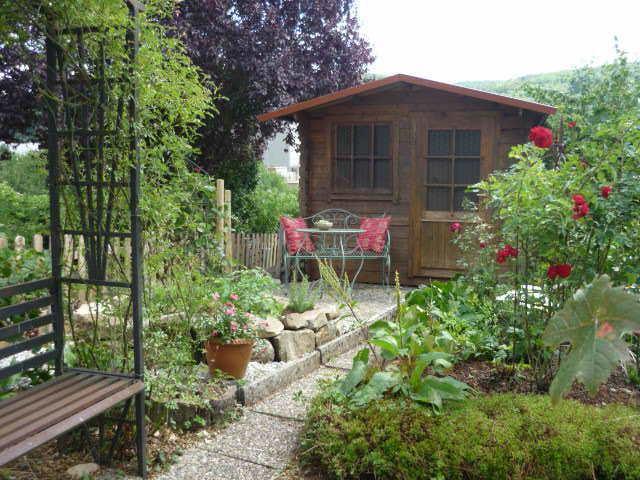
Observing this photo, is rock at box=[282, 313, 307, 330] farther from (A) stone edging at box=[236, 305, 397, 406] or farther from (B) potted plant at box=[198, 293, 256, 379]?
(B) potted plant at box=[198, 293, 256, 379]

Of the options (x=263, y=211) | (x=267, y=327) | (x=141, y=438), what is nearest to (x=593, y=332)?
(x=141, y=438)

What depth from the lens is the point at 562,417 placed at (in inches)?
135

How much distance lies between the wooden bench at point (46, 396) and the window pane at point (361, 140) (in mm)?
6052

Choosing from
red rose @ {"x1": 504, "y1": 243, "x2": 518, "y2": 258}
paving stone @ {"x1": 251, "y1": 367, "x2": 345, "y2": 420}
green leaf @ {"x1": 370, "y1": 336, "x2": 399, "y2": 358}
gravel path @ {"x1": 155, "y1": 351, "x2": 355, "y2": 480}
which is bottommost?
gravel path @ {"x1": 155, "y1": 351, "x2": 355, "y2": 480}

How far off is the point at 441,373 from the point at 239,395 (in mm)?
1431

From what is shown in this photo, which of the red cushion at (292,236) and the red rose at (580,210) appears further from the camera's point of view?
the red cushion at (292,236)

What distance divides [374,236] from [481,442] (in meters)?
5.12

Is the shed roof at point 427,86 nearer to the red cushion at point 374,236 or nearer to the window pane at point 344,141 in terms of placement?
the window pane at point 344,141

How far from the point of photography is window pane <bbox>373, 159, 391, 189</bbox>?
9094 mm

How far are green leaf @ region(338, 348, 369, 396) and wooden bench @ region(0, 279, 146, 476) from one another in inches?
47.8

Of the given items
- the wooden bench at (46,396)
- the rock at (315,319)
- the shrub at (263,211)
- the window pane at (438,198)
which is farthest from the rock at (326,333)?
the shrub at (263,211)

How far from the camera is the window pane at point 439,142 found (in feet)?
28.9

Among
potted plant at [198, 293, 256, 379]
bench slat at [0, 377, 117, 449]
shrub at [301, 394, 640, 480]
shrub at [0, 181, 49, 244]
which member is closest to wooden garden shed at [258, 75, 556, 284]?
shrub at [0, 181, 49, 244]

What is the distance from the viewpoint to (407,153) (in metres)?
8.95
